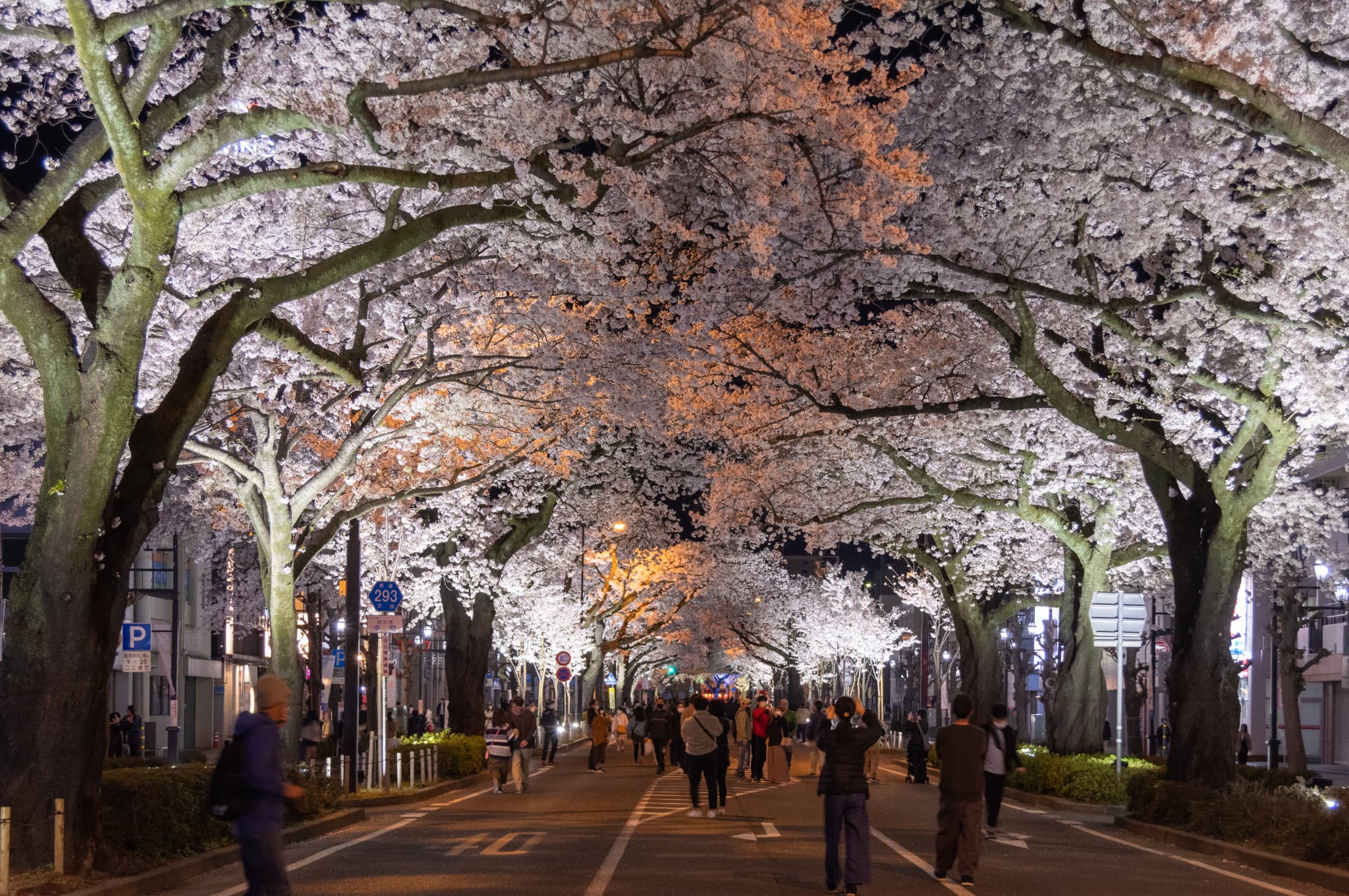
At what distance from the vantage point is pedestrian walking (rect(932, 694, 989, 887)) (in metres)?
13.2

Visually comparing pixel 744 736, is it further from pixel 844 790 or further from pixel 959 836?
pixel 844 790

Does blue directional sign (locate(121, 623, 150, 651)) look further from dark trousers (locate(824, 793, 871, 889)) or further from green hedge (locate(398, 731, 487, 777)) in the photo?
dark trousers (locate(824, 793, 871, 889))

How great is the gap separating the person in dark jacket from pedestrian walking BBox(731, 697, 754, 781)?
2063 cm

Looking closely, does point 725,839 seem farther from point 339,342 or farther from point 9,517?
point 9,517

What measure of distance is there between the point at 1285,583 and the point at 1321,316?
70.5 feet

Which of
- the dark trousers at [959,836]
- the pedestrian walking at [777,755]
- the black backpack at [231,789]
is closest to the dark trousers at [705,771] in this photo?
the dark trousers at [959,836]

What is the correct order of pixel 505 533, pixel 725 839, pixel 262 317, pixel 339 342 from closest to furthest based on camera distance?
pixel 262 317, pixel 725 839, pixel 339 342, pixel 505 533

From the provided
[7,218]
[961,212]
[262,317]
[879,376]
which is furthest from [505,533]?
[7,218]

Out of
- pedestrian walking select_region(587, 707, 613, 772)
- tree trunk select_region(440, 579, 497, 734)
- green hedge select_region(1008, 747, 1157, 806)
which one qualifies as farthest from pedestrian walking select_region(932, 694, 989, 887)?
pedestrian walking select_region(587, 707, 613, 772)

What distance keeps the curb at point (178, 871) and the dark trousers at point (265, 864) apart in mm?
2261

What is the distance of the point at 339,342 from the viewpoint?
23953 mm

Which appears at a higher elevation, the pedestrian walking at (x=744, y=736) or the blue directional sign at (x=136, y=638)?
the blue directional sign at (x=136, y=638)

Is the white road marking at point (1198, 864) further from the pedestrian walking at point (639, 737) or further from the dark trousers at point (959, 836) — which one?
the pedestrian walking at point (639, 737)

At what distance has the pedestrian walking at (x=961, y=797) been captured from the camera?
13.2m
